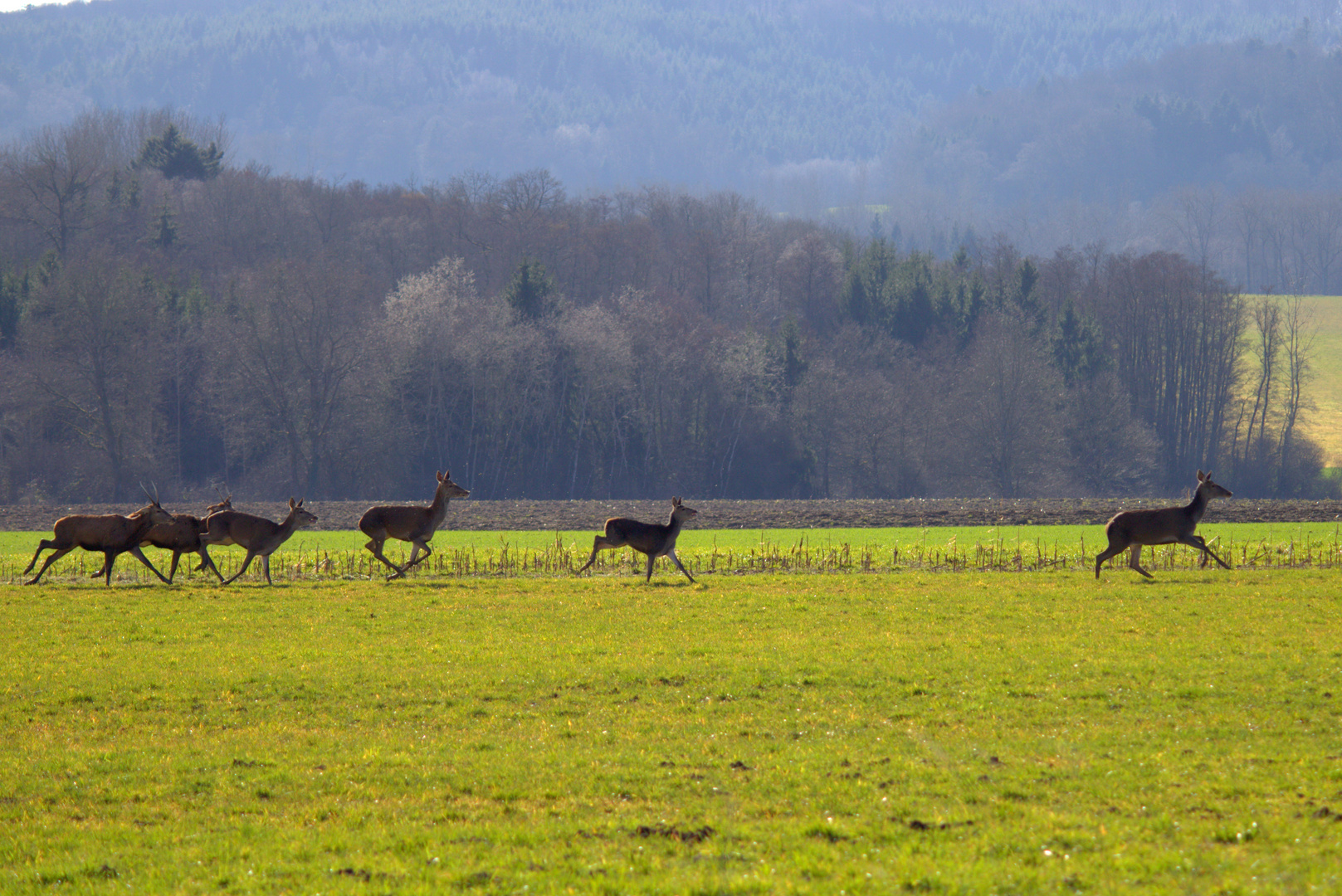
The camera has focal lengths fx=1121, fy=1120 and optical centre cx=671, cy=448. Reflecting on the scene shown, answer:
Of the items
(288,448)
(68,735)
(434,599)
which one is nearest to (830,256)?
(288,448)

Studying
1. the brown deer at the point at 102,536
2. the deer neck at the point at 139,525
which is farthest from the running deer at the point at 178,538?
the brown deer at the point at 102,536

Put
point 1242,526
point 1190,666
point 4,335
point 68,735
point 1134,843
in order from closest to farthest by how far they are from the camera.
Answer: point 1134,843
point 68,735
point 1190,666
point 1242,526
point 4,335

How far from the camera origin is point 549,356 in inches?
2800

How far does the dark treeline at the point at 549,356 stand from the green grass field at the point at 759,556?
31.1 metres

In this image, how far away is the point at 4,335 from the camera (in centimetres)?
6581

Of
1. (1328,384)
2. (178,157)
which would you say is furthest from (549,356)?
(1328,384)

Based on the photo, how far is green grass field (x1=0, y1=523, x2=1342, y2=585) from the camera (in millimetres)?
25359

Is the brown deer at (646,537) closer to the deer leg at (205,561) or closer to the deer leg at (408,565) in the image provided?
the deer leg at (408,565)

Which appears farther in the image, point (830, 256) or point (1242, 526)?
point (830, 256)

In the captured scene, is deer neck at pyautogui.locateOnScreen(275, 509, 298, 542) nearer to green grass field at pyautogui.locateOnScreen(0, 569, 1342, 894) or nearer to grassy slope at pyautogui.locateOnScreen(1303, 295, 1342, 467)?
green grass field at pyautogui.locateOnScreen(0, 569, 1342, 894)

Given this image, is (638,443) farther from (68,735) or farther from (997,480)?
(68,735)

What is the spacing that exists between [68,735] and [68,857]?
138 inches

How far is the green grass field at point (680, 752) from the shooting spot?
23.5 ft

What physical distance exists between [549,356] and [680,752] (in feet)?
205
